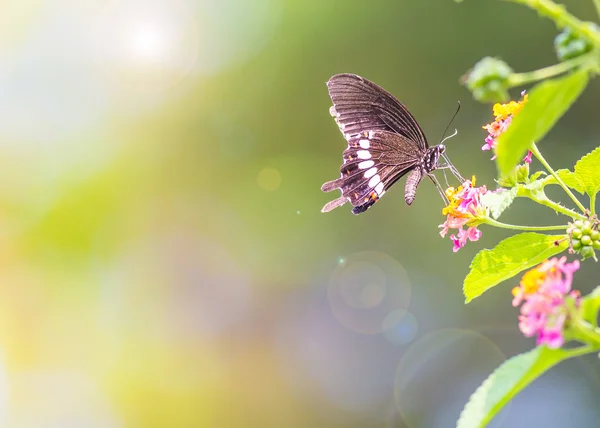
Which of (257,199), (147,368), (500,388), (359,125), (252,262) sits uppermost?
(257,199)

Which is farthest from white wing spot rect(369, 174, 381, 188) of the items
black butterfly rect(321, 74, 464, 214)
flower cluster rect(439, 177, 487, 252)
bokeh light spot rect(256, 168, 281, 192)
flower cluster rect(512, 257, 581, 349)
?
bokeh light spot rect(256, 168, 281, 192)

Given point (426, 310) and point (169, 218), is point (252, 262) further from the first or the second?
point (426, 310)

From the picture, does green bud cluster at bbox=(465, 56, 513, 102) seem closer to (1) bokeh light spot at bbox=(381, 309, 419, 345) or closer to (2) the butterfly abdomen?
(2) the butterfly abdomen

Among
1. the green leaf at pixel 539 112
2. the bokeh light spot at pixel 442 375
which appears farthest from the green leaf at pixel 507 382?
the bokeh light spot at pixel 442 375

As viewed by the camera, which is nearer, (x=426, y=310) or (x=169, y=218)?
(x=426, y=310)

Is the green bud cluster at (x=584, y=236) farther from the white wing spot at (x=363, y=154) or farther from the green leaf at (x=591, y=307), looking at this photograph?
the white wing spot at (x=363, y=154)

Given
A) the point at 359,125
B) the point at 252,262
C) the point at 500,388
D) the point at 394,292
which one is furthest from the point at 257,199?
the point at 500,388
